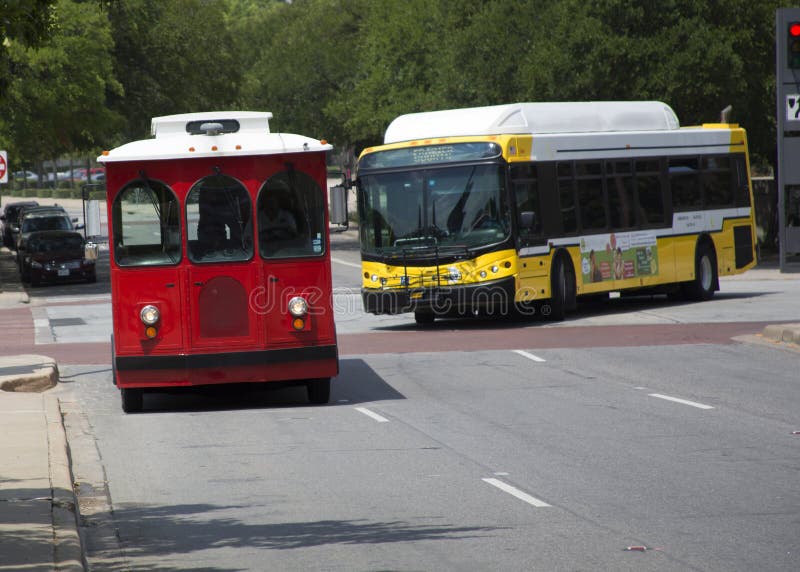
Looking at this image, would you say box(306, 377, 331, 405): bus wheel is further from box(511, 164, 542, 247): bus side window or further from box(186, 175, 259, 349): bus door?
box(511, 164, 542, 247): bus side window

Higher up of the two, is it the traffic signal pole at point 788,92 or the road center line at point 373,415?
the traffic signal pole at point 788,92

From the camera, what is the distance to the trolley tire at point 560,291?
2355 centimetres

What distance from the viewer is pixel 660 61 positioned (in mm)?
36219

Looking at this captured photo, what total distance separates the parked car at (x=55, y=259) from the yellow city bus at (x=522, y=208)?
56.2 feet

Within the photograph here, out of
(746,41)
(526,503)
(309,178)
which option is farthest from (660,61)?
(526,503)

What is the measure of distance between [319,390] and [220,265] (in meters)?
1.81

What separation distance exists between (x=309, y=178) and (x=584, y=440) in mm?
4502

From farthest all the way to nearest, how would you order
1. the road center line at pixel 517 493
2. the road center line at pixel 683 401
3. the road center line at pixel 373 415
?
the road center line at pixel 683 401, the road center line at pixel 373 415, the road center line at pixel 517 493

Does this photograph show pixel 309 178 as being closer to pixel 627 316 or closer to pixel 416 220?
pixel 416 220

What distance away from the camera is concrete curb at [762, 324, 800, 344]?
19812 millimetres

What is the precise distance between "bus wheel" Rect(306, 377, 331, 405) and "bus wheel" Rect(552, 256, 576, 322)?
8.86 meters

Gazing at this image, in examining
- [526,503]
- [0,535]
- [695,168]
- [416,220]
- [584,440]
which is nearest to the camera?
[0,535]

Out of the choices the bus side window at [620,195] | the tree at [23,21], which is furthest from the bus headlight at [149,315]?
the bus side window at [620,195]

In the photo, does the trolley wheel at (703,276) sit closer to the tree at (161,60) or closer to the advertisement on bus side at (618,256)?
the advertisement on bus side at (618,256)
